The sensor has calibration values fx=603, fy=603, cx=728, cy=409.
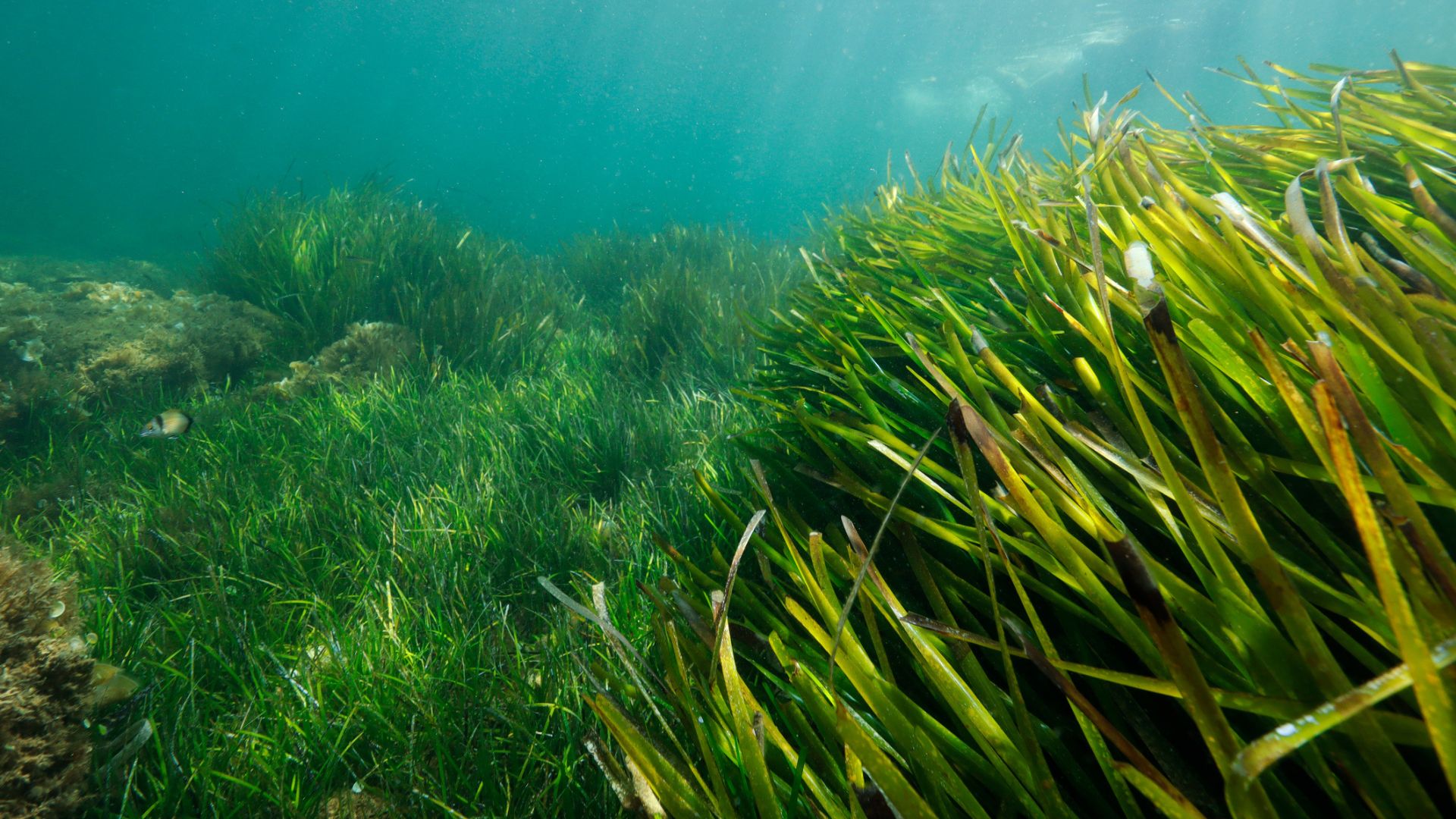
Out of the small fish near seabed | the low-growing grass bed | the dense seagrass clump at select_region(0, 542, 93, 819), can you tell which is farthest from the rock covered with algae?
the dense seagrass clump at select_region(0, 542, 93, 819)

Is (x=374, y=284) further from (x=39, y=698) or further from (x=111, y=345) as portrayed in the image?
(x=39, y=698)

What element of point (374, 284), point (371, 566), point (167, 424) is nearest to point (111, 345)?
point (374, 284)

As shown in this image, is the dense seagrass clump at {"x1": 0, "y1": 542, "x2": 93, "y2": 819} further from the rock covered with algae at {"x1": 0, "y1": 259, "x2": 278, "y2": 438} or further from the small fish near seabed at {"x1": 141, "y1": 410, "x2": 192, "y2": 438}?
the rock covered with algae at {"x1": 0, "y1": 259, "x2": 278, "y2": 438}

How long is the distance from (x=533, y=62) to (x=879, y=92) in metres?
58.9

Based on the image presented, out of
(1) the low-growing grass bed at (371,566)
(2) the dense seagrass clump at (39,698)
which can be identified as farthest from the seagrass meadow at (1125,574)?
(2) the dense seagrass clump at (39,698)

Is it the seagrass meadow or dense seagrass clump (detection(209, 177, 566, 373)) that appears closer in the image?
the seagrass meadow

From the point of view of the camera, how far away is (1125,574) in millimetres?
530

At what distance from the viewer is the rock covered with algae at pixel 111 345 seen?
481cm

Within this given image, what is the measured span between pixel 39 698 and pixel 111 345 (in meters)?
5.71

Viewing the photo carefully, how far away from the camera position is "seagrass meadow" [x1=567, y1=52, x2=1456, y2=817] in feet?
1.77

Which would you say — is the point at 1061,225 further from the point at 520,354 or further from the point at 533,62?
the point at 533,62

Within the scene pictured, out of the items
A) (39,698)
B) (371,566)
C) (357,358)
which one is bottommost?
(39,698)

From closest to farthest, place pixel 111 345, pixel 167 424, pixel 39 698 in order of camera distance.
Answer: pixel 39 698, pixel 167 424, pixel 111 345

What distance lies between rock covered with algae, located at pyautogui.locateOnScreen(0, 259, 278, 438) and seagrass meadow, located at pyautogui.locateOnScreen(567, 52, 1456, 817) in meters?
5.92
